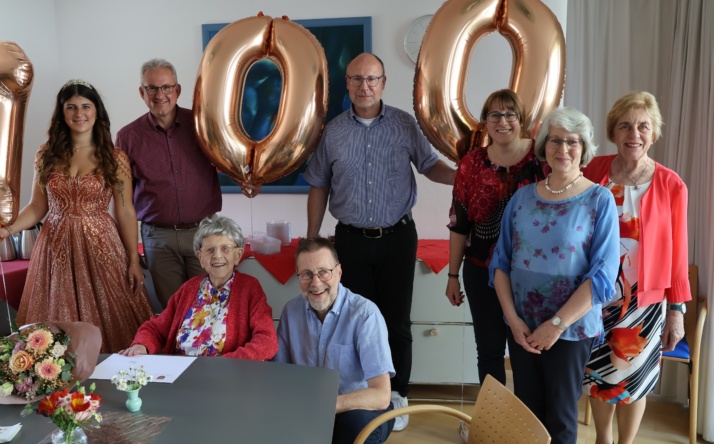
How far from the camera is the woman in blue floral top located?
1.66 metres

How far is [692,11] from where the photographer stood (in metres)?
2.59

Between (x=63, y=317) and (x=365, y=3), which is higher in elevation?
(x=365, y=3)

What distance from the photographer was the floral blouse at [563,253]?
165 centimetres

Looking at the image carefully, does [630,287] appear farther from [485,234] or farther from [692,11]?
[692,11]

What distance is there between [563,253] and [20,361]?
4.59 ft

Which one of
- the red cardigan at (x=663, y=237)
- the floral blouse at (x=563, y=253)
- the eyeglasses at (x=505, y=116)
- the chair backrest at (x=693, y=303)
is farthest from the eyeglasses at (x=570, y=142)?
the chair backrest at (x=693, y=303)

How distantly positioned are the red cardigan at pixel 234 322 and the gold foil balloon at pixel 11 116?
660 mm

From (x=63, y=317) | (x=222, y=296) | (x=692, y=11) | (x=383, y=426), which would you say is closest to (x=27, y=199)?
(x=63, y=317)

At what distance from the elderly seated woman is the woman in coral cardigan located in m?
1.16

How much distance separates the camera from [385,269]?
2.49 metres

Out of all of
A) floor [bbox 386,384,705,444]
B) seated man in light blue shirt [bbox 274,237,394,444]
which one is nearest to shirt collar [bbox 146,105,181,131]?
seated man in light blue shirt [bbox 274,237,394,444]

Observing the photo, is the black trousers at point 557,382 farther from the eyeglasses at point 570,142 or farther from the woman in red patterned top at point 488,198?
the eyeglasses at point 570,142

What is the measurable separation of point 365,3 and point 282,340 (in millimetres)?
2174

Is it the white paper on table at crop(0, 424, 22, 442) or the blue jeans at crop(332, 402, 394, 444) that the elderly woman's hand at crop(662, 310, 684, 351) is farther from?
the white paper on table at crop(0, 424, 22, 442)
